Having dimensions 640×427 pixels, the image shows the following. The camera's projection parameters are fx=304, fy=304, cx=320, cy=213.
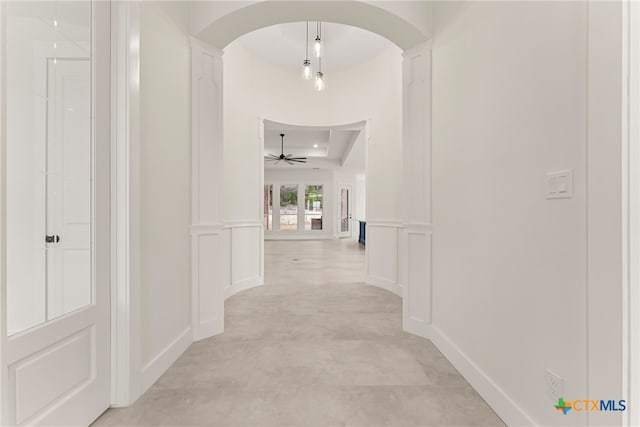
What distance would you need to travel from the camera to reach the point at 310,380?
1827mm

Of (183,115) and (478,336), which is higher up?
(183,115)

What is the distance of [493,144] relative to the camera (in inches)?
63.9

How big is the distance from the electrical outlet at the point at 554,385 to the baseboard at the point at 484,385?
0.20 metres

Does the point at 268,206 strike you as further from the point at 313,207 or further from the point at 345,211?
the point at 345,211

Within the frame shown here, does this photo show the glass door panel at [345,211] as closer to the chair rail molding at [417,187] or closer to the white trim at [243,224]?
the white trim at [243,224]

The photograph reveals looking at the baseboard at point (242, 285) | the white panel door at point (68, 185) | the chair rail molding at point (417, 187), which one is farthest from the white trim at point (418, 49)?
the baseboard at point (242, 285)

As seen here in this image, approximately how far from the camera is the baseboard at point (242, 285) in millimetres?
3695

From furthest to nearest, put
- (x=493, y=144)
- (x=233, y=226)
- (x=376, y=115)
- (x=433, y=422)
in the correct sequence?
(x=376, y=115) → (x=233, y=226) → (x=493, y=144) → (x=433, y=422)

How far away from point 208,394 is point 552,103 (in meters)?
2.17

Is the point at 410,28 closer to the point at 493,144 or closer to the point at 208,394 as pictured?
the point at 493,144

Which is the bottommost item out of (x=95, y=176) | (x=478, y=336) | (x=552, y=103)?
(x=478, y=336)

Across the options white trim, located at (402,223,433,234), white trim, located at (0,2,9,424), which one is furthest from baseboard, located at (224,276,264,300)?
white trim, located at (0,2,9,424)

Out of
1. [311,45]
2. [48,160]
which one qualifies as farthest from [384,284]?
[48,160]
